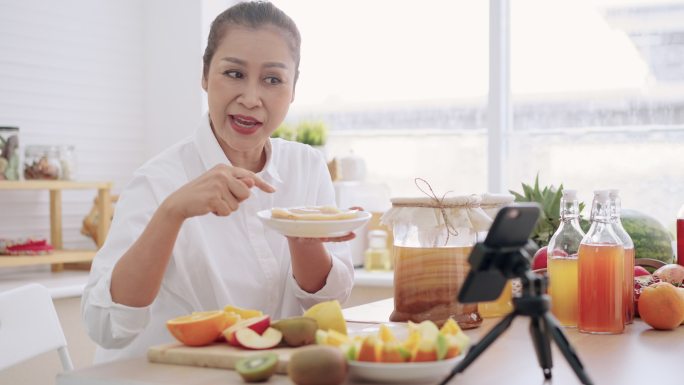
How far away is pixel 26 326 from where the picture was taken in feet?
5.47

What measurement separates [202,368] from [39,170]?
2118 mm

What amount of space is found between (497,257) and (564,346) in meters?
0.12

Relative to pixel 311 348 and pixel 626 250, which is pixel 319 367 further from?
pixel 626 250

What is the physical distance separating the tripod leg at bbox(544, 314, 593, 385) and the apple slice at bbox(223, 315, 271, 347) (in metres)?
0.47

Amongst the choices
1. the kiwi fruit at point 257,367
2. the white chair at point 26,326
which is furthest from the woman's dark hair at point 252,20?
the kiwi fruit at point 257,367

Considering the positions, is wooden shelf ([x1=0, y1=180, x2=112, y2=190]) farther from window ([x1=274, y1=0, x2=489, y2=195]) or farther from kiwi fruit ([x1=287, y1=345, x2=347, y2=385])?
kiwi fruit ([x1=287, y1=345, x2=347, y2=385])

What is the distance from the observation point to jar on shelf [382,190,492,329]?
4.88 ft

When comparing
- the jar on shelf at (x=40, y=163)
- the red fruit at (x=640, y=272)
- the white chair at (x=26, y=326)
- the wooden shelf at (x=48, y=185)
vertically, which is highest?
the jar on shelf at (x=40, y=163)

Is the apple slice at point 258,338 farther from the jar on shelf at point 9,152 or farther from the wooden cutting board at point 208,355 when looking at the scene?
the jar on shelf at point 9,152

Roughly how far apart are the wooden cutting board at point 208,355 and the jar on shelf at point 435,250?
0.37 metres

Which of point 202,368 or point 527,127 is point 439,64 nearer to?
point 527,127

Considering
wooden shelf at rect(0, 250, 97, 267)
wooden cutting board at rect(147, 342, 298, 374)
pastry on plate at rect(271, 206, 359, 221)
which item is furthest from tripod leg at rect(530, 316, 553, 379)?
wooden shelf at rect(0, 250, 97, 267)

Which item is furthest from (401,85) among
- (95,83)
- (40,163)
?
(40,163)

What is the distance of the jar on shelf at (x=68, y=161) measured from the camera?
317 cm
